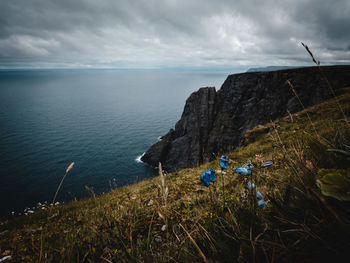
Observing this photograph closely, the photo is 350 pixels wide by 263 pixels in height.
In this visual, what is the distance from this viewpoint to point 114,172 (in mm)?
54438

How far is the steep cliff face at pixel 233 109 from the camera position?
45.7 meters

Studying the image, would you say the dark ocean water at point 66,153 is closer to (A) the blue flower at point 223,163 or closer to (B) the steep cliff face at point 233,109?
(B) the steep cliff face at point 233,109

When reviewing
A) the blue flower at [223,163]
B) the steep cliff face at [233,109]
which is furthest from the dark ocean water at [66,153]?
the blue flower at [223,163]

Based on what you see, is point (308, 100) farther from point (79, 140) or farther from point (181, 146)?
point (79, 140)

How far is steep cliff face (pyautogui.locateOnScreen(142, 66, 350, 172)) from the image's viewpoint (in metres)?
45.7

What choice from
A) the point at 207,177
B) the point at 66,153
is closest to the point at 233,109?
the point at 66,153

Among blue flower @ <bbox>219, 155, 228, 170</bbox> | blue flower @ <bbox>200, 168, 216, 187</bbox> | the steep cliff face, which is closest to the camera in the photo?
blue flower @ <bbox>200, 168, 216, 187</bbox>

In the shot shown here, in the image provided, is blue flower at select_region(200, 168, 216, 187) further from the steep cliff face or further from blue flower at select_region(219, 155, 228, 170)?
the steep cliff face

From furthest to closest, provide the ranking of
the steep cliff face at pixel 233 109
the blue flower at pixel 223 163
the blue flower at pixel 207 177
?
the steep cliff face at pixel 233 109 < the blue flower at pixel 223 163 < the blue flower at pixel 207 177

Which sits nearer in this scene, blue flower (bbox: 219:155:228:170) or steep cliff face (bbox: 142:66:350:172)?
blue flower (bbox: 219:155:228:170)

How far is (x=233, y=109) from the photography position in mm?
65375

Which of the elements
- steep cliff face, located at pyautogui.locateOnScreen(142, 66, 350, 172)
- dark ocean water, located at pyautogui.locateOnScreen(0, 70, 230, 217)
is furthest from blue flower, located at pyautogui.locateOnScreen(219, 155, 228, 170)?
steep cliff face, located at pyautogui.locateOnScreen(142, 66, 350, 172)

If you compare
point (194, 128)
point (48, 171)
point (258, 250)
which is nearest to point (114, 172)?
point (48, 171)

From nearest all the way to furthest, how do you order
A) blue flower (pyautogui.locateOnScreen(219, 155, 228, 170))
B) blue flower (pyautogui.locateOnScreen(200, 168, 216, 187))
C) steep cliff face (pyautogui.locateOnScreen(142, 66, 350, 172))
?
blue flower (pyautogui.locateOnScreen(200, 168, 216, 187))
blue flower (pyautogui.locateOnScreen(219, 155, 228, 170))
steep cliff face (pyautogui.locateOnScreen(142, 66, 350, 172))
